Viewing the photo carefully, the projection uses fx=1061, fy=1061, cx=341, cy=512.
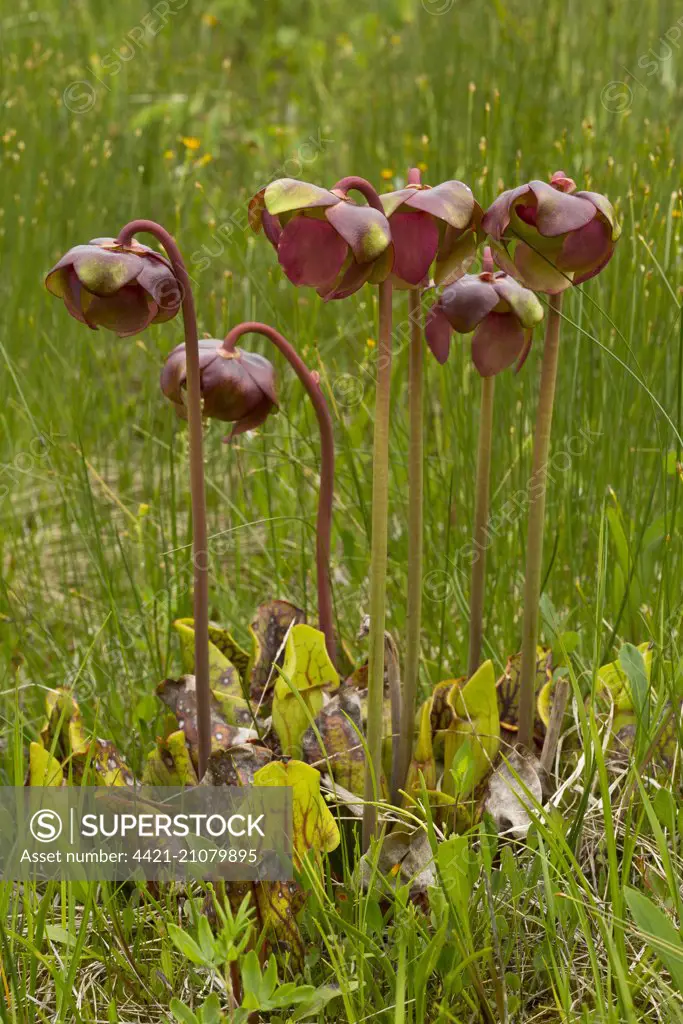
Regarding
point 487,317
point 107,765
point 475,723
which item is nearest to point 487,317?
point 487,317

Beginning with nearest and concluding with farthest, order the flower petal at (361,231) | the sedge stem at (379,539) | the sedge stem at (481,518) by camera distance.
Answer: the flower petal at (361,231) → the sedge stem at (379,539) → the sedge stem at (481,518)

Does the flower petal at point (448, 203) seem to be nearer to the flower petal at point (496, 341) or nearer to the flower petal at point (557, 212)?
the flower petal at point (557, 212)

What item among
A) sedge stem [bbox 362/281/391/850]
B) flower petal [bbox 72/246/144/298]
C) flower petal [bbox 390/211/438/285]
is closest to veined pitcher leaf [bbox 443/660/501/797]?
sedge stem [bbox 362/281/391/850]

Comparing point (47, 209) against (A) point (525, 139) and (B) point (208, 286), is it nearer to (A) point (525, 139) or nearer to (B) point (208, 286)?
(B) point (208, 286)

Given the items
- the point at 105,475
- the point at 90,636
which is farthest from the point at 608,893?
the point at 105,475

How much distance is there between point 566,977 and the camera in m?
0.92

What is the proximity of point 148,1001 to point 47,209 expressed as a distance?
2.42 m

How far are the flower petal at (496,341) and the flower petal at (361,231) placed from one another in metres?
0.27

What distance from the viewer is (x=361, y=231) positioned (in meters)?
0.91

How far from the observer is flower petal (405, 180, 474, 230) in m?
0.95

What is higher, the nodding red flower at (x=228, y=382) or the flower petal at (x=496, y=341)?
the flower petal at (x=496, y=341)

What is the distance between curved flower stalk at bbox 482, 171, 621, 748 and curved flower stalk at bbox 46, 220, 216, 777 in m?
0.32

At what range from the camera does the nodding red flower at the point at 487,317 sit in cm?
112

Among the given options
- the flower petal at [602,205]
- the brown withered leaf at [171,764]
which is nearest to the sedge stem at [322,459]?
the brown withered leaf at [171,764]
